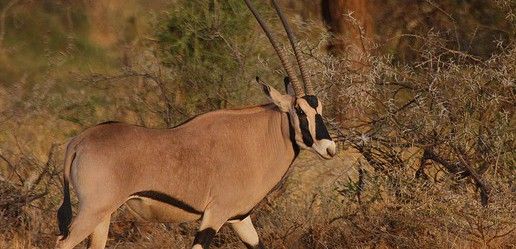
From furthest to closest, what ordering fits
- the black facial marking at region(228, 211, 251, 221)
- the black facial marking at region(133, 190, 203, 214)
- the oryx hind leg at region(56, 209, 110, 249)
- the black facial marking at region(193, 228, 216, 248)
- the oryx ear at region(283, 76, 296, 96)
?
the oryx ear at region(283, 76, 296, 96), the black facial marking at region(228, 211, 251, 221), the black facial marking at region(193, 228, 216, 248), the black facial marking at region(133, 190, 203, 214), the oryx hind leg at region(56, 209, 110, 249)

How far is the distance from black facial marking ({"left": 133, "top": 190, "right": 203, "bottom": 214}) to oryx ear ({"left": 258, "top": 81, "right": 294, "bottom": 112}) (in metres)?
0.81

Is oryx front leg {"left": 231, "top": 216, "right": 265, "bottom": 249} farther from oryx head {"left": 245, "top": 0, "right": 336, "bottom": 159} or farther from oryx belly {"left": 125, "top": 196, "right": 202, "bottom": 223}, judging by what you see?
oryx head {"left": 245, "top": 0, "right": 336, "bottom": 159}

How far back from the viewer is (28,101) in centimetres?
1050

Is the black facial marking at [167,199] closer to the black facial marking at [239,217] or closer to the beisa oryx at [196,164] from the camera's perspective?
the beisa oryx at [196,164]

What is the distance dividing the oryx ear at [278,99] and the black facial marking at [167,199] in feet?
2.65

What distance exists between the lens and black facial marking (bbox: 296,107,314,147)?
7.89 meters

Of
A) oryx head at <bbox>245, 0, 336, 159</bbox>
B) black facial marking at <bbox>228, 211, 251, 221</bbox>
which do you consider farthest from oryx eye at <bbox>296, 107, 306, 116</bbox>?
black facial marking at <bbox>228, 211, 251, 221</bbox>

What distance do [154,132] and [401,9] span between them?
960 centimetres

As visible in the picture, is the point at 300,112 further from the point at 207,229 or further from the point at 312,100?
the point at 207,229

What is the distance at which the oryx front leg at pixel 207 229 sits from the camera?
7.69 metres

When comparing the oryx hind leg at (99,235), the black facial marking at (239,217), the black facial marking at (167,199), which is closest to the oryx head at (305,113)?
the black facial marking at (239,217)

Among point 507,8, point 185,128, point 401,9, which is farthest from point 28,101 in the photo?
point 401,9

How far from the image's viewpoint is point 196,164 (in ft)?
25.5

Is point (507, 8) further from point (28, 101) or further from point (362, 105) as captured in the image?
point (28, 101)
